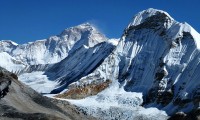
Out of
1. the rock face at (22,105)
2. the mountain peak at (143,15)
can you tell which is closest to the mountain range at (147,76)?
the mountain peak at (143,15)

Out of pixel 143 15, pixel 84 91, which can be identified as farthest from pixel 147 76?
pixel 143 15

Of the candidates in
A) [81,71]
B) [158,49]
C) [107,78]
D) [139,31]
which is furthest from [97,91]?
[81,71]

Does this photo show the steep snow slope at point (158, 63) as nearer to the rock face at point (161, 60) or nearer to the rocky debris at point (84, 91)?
the rock face at point (161, 60)

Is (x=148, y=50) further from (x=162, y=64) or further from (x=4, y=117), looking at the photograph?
(x=4, y=117)

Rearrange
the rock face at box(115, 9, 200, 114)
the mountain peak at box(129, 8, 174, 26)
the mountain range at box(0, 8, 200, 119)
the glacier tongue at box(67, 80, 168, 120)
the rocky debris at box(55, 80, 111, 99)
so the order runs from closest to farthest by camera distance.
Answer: the glacier tongue at box(67, 80, 168, 120) → the mountain range at box(0, 8, 200, 119) → the rock face at box(115, 9, 200, 114) → the rocky debris at box(55, 80, 111, 99) → the mountain peak at box(129, 8, 174, 26)

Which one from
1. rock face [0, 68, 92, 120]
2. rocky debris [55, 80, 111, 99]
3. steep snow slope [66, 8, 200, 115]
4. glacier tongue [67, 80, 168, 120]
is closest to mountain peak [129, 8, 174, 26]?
steep snow slope [66, 8, 200, 115]

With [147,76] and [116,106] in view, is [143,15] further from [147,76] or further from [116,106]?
[116,106]

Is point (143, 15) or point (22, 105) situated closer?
point (22, 105)

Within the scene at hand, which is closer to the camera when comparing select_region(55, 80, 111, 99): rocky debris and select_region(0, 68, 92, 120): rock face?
select_region(0, 68, 92, 120): rock face

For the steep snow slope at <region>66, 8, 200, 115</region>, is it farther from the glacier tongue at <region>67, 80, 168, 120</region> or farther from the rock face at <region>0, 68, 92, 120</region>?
the rock face at <region>0, 68, 92, 120</region>
